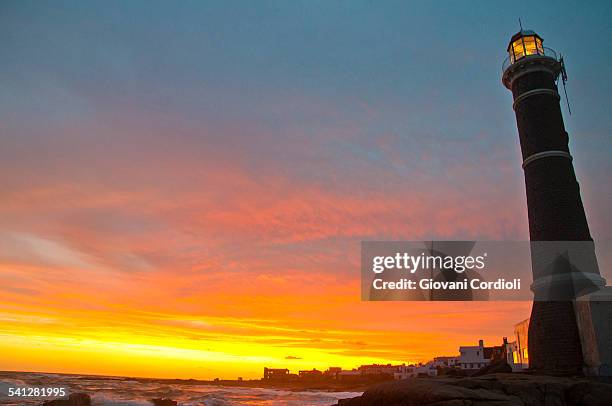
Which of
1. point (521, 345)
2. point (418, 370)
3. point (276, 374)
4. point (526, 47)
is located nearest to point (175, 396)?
point (521, 345)

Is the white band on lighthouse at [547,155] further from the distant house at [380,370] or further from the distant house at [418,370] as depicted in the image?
the distant house at [380,370]

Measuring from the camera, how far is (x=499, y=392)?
12.6 metres

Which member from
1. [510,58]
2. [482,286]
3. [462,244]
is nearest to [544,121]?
[510,58]

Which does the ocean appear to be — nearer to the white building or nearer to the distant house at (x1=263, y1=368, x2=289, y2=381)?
the white building

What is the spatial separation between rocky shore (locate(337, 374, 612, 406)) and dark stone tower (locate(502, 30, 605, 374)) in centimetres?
695

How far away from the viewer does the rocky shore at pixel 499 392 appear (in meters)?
11.2

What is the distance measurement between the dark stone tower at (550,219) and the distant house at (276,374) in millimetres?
100759

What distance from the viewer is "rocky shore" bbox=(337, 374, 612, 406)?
1119 centimetres

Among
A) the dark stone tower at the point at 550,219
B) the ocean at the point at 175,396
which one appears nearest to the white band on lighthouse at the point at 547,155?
the dark stone tower at the point at 550,219

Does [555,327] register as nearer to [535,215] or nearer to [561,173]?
[535,215]

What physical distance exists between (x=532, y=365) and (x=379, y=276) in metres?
8.68

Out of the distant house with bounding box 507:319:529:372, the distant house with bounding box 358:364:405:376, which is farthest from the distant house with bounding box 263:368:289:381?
the distant house with bounding box 507:319:529:372

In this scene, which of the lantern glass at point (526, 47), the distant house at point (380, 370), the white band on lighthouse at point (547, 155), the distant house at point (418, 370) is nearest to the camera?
the white band on lighthouse at point (547, 155)

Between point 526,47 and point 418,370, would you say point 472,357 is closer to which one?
point 418,370
